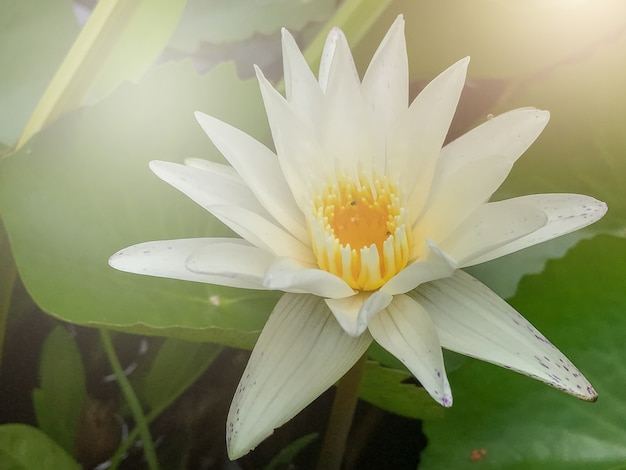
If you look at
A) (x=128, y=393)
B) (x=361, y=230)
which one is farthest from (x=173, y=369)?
(x=361, y=230)

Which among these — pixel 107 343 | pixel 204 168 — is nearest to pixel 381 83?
pixel 204 168

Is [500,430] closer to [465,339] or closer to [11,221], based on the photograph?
[465,339]

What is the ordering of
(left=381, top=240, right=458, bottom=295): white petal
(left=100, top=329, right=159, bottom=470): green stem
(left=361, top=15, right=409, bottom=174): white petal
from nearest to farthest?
(left=381, top=240, right=458, bottom=295): white petal, (left=361, top=15, right=409, bottom=174): white petal, (left=100, top=329, right=159, bottom=470): green stem

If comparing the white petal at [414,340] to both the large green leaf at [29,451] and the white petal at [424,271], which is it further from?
the large green leaf at [29,451]

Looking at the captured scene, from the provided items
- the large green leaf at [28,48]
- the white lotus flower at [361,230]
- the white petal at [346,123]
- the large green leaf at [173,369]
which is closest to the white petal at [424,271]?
the white lotus flower at [361,230]

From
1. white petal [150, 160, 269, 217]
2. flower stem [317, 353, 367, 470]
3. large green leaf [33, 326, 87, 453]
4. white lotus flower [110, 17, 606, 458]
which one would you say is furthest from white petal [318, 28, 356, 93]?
large green leaf [33, 326, 87, 453]

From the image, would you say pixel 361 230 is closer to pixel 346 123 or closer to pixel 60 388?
pixel 346 123

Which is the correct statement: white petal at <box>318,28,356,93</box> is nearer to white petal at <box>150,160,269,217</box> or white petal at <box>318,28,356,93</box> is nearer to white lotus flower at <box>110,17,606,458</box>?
white lotus flower at <box>110,17,606,458</box>
